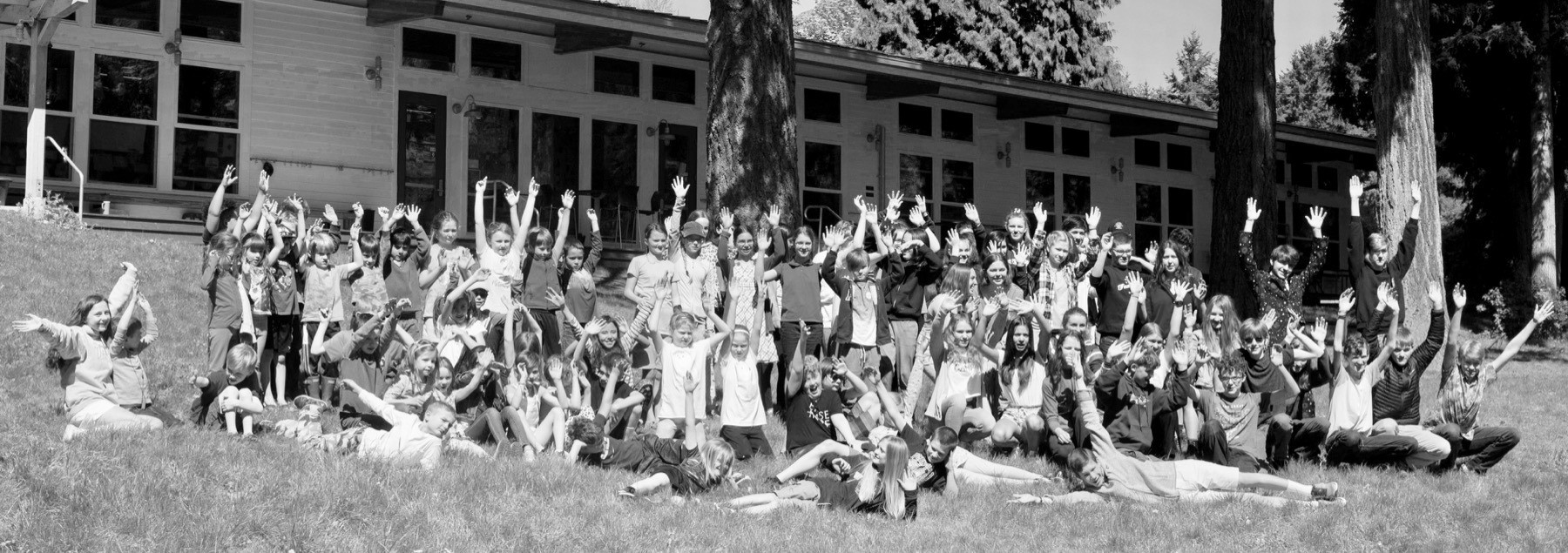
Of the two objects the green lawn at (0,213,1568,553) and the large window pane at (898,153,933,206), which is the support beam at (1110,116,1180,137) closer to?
the large window pane at (898,153,933,206)

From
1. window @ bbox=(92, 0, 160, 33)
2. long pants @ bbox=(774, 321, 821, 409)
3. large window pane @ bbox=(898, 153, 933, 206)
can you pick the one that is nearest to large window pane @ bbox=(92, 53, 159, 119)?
window @ bbox=(92, 0, 160, 33)

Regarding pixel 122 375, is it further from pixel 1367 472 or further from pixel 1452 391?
pixel 1452 391

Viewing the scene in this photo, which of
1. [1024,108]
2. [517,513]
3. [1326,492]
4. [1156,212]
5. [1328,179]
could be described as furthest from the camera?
[1328,179]

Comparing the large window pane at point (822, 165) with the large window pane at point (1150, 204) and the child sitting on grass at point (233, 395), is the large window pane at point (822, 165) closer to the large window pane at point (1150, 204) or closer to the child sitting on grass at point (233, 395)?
the large window pane at point (1150, 204)

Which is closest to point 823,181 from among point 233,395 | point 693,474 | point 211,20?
point 211,20

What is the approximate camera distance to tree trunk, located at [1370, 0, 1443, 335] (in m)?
15.2

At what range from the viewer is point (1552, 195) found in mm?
22016

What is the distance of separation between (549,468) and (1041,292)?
4.31 meters

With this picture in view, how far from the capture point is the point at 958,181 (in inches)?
927

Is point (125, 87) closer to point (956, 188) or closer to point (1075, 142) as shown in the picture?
point (956, 188)

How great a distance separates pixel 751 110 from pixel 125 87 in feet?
25.7

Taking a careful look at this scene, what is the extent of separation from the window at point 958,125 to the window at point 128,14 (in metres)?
11.8

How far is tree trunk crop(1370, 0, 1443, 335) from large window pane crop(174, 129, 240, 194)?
12700 mm

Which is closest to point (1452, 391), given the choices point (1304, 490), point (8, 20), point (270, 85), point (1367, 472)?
point (1367, 472)
